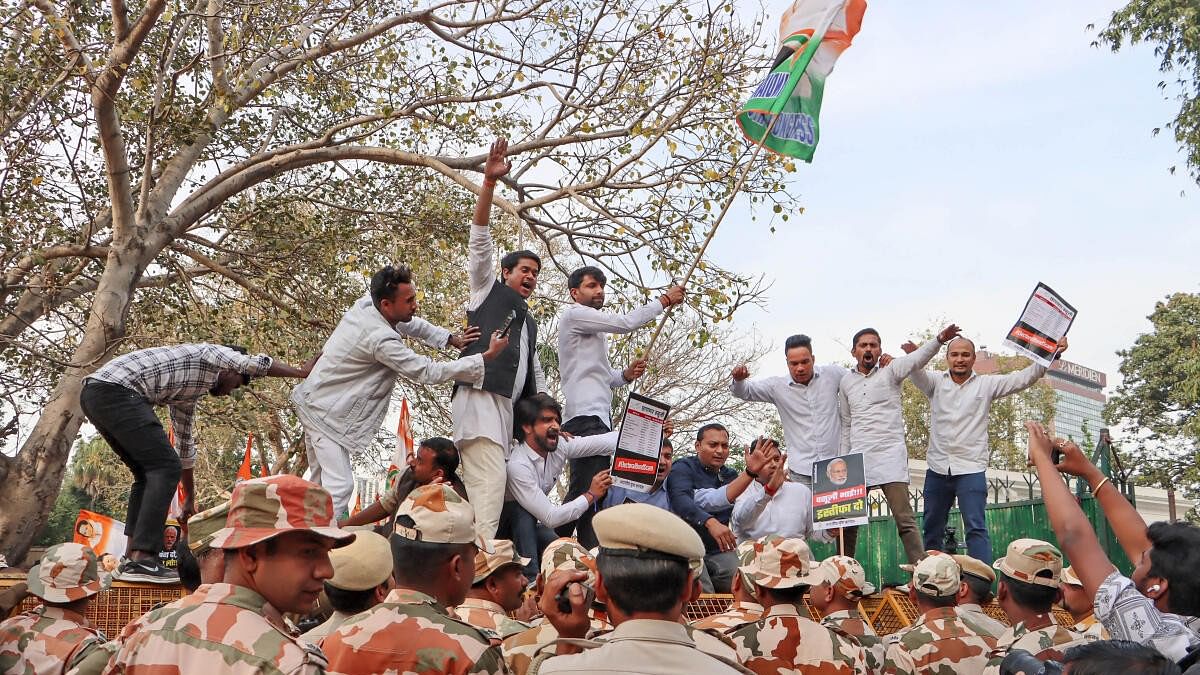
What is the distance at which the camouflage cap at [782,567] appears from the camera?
4.08 m

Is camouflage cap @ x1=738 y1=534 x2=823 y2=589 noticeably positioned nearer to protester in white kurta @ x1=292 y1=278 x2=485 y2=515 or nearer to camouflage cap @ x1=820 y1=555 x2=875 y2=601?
camouflage cap @ x1=820 y1=555 x2=875 y2=601

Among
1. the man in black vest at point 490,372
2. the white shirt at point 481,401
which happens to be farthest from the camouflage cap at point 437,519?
the white shirt at point 481,401

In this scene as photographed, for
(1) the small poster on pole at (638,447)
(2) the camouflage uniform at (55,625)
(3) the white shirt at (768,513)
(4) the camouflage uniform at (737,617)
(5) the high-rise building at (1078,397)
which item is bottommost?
(2) the camouflage uniform at (55,625)

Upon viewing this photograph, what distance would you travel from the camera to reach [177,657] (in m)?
2.52

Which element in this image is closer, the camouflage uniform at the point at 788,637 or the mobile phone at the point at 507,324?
the camouflage uniform at the point at 788,637

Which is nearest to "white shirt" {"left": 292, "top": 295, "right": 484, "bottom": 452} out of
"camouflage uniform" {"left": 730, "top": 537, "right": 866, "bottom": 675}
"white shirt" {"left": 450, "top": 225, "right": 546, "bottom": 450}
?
"white shirt" {"left": 450, "top": 225, "right": 546, "bottom": 450}

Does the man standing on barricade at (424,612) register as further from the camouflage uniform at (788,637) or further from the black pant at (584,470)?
the black pant at (584,470)

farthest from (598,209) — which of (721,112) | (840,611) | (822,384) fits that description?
(840,611)

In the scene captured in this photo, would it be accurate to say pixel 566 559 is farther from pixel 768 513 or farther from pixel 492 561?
pixel 768 513

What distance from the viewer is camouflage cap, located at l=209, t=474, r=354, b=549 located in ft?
8.93

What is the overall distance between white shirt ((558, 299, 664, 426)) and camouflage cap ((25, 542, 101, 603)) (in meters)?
3.76

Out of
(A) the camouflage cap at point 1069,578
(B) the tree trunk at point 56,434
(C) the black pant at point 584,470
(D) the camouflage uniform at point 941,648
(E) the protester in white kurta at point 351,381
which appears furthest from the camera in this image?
(B) the tree trunk at point 56,434

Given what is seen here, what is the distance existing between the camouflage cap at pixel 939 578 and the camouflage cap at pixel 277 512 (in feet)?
11.0

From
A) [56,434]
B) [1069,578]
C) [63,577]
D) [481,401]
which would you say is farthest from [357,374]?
[56,434]
